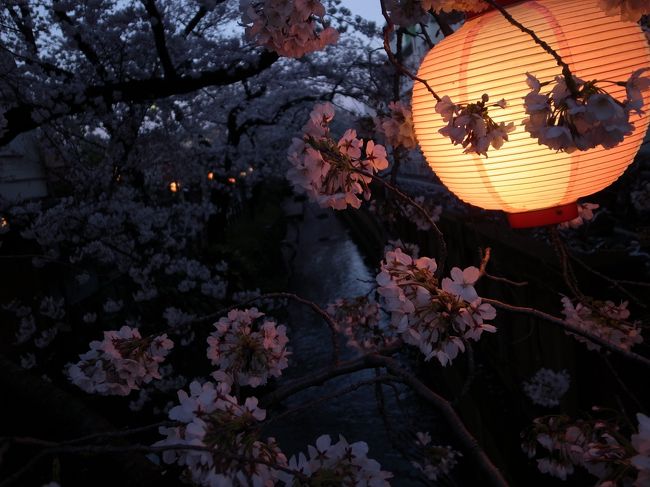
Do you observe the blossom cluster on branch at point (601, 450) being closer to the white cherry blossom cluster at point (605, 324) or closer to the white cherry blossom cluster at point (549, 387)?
the white cherry blossom cluster at point (605, 324)

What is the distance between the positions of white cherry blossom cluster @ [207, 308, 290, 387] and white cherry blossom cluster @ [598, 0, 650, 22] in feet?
4.88

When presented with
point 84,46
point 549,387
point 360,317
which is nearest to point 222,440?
point 360,317

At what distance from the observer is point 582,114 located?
1141 mm

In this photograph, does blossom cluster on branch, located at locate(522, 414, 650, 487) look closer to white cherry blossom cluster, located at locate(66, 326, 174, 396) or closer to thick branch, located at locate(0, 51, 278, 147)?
white cherry blossom cluster, located at locate(66, 326, 174, 396)

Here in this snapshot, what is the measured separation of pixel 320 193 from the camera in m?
1.77

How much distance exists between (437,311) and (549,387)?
3.69 meters

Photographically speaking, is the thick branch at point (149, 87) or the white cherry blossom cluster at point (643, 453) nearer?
the white cherry blossom cluster at point (643, 453)

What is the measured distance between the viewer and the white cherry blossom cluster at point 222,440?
1150 mm

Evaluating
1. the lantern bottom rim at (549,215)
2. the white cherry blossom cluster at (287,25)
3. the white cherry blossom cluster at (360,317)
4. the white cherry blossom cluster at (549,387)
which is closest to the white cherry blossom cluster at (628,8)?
the lantern bottom rim at (549,215)

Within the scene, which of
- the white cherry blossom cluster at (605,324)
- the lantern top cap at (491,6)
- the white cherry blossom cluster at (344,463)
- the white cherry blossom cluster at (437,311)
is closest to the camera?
the white cherry blossom cluster at (344,463)

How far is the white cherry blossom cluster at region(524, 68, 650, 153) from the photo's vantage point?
110 centimetres

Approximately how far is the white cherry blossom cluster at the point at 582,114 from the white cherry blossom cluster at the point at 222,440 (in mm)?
970

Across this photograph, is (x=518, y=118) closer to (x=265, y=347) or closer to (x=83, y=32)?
(x=265, y=347)

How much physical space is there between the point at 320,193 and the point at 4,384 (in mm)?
1212
